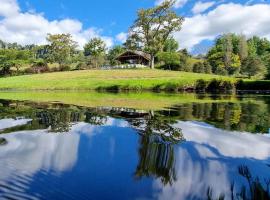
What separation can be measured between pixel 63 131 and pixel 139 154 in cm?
416

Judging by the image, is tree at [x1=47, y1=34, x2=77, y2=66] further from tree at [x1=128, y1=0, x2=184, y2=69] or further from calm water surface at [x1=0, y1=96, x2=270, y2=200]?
calm water surface at [x1=0, y1=96, x2=270, y2=200]

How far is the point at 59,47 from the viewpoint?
11162 centimetres

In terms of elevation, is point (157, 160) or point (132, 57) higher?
point (132, 57)

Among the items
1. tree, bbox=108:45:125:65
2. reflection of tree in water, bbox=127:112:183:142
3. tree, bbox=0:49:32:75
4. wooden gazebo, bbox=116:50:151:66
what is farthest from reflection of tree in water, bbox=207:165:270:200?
tree, bbox=108:45:125:65

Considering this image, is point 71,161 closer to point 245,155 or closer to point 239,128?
point 245,155

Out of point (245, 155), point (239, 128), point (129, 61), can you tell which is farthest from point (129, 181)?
point (129, 61)

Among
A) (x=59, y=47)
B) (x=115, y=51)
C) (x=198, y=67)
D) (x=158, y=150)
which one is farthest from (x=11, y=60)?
(x=158, y=150)

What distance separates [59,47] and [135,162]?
110 m

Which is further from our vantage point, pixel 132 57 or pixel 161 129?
pixel 132 57

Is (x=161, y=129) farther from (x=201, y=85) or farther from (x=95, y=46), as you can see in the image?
(x=95, y=46)

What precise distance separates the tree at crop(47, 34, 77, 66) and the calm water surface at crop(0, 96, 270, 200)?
10299 centimetres

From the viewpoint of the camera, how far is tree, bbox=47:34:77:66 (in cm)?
11044

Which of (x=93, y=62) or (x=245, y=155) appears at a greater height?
(x=93, y=62)

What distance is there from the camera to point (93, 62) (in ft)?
353
